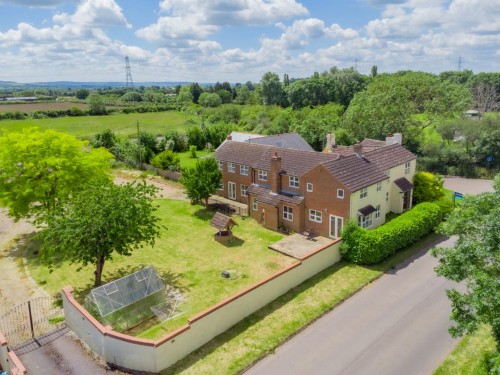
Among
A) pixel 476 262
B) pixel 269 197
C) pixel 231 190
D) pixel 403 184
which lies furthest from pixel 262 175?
pixel 476 262

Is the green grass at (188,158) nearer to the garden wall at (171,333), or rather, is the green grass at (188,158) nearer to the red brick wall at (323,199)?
the red brick wall at (323,199)

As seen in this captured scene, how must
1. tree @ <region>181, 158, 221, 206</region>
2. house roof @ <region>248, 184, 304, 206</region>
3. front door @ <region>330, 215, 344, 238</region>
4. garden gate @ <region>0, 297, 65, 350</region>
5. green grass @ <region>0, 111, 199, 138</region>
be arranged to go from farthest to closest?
green grass @ <region>0, 111, 199, 138</region> → tree @ <region>181, 158, 221, 206</region> → house roof @ <region>248, 184, 304, 206</region> → front door @ <region>330, 215, 344, 238</region> → garden gate @ <region>0, 297, 65, 350</region>

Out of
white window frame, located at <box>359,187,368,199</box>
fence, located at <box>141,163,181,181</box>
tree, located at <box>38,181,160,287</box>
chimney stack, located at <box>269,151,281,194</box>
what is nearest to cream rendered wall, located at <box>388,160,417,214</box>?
white window frame, located at <box>359,187,368,199</box>

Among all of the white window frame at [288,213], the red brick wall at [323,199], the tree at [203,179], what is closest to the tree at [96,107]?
→ the tree at [203,179]

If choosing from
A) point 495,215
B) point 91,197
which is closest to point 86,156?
point 91,197

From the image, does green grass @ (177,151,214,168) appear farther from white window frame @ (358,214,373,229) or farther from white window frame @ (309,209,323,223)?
white window frame @ (358,214,373,229)

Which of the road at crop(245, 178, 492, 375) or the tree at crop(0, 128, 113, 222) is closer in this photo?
the road at crop(245, 178, 492, 375)

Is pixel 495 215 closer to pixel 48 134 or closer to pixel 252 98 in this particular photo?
pixel 48 134
